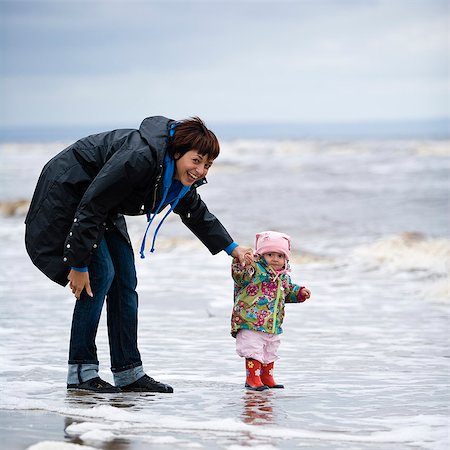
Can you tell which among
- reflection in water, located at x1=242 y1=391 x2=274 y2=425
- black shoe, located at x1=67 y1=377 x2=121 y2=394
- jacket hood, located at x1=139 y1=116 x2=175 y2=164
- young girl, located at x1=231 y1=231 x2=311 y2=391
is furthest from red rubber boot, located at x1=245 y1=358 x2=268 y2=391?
jacket hood, located at x1=139 y1=116 x2=175 y2=164

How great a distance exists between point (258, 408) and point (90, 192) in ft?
4.40

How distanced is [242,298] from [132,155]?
1337 millimetres

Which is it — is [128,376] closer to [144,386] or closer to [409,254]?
[144,386]

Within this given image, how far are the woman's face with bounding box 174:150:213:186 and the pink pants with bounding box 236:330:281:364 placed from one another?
112cm

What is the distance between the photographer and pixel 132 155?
Result: 4.52m

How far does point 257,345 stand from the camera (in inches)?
216

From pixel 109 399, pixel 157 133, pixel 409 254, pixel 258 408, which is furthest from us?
pixel 409 254

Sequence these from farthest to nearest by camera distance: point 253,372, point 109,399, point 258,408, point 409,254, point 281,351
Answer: point 409,254
point 281,351
point 253,372
point 109,399
point 258,408

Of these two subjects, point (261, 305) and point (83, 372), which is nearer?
point (83, 372)

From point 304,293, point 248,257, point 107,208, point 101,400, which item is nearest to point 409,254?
point 304,293

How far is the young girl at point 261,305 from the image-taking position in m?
5.46

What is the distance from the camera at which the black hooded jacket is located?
4.54 meters

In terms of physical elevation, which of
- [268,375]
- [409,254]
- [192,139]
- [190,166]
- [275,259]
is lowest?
[268,375]

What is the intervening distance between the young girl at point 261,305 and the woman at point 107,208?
558mm
